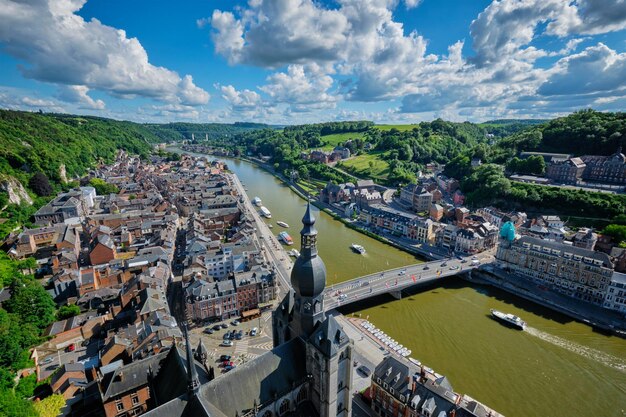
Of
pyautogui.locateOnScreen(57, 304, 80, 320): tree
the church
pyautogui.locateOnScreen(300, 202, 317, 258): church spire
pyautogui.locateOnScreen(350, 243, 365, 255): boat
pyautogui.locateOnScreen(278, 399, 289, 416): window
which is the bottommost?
pyautogui.locateOnScreen(350, 243, 365, 255): boat

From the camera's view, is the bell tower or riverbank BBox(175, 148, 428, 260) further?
riverbank BBox(175, 148, 428, 260)

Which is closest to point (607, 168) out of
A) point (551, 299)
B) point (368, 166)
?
point (551, 299)

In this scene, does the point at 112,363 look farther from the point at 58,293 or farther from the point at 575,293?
the point at 575,293

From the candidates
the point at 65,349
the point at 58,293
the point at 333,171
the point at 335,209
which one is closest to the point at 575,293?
the point at 335,209

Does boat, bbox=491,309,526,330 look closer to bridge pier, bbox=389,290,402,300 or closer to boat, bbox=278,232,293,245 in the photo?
bridge pier, bbox=389,290,402,300

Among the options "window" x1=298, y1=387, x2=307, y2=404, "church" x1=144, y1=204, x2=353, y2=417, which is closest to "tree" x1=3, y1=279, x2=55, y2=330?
"church" x1=144, y1=204, x2=353, y2=417

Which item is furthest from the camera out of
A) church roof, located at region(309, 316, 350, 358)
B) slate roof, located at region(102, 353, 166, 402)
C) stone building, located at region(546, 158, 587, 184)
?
stone building, located at region(546, 158, 587, 184)

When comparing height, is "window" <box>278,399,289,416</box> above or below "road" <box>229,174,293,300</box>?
above
